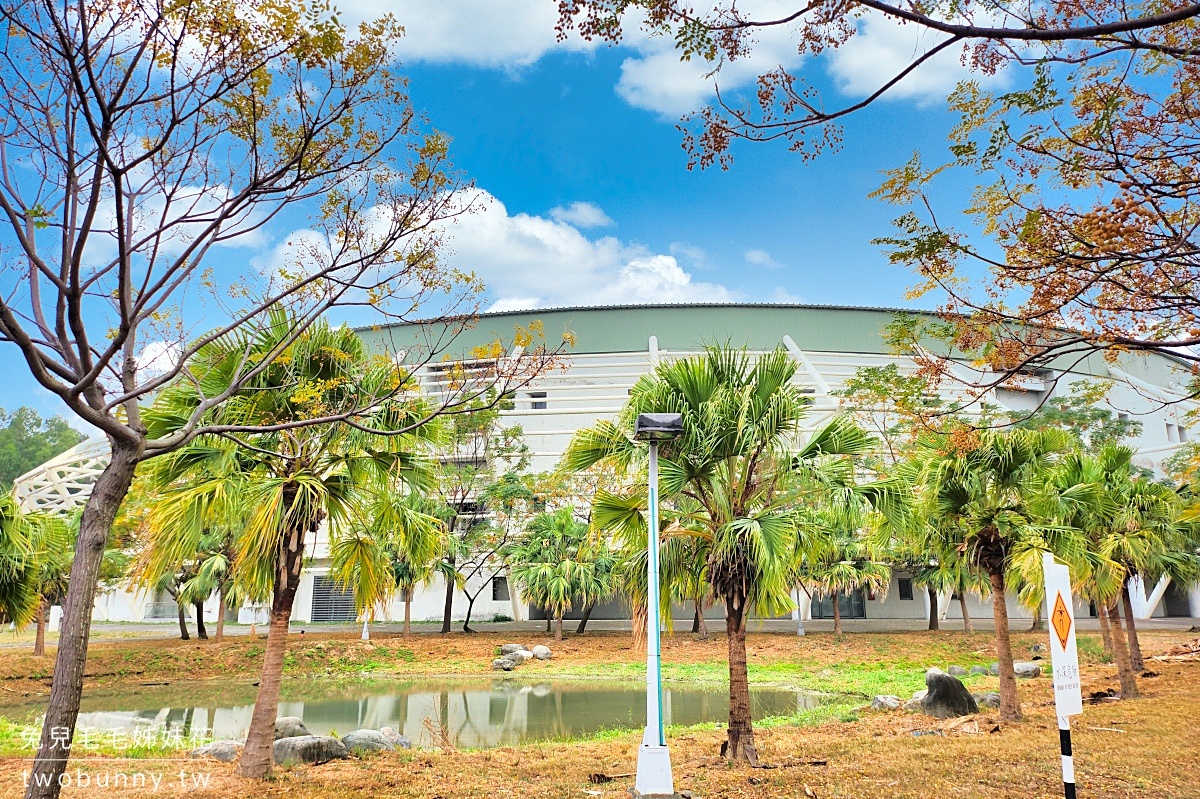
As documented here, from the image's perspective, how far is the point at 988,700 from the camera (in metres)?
13.4

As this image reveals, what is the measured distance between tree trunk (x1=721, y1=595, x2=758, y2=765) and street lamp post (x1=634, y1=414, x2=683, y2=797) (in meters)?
1.55

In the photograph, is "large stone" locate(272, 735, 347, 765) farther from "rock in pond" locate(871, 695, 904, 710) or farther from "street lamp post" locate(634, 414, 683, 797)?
"rock in pond" locate(871, 695, 904, 710)

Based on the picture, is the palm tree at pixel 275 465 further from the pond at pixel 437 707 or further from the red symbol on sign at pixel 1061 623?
the red symbol on sign at pixel 1061 623

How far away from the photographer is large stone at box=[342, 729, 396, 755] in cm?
1018

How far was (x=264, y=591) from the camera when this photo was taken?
958 centimetres

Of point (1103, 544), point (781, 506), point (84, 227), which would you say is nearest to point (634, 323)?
point (1103, 544)

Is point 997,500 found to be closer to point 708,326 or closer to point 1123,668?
point 1123,668

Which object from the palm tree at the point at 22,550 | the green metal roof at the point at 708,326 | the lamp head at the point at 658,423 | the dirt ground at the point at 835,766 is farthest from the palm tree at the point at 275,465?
the green metal roof at the point at 708,326

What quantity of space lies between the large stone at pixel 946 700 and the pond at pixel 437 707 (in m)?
3.70

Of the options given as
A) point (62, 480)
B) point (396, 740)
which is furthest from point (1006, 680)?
point (62, 480)

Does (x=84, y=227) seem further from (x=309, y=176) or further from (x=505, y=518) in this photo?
(x=505, y=518)

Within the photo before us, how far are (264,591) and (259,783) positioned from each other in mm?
2284

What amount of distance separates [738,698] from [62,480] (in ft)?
137

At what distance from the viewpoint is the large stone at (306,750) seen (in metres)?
9.45
